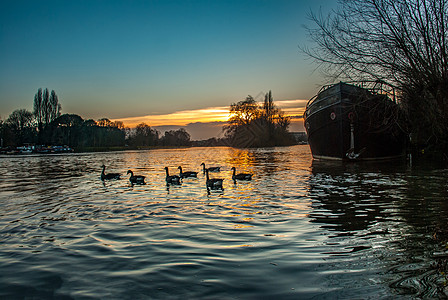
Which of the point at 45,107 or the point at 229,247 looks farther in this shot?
the point at 45,107

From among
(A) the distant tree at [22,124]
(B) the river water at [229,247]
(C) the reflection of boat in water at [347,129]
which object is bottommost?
(B) the river water at [229,247]

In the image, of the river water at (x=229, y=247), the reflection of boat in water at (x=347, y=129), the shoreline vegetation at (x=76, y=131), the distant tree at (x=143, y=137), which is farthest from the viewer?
the distant tree at (x=143, y=137)

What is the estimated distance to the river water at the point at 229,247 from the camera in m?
3.78

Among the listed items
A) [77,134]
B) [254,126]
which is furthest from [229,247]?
[77,134]

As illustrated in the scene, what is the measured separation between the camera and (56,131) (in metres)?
98.6

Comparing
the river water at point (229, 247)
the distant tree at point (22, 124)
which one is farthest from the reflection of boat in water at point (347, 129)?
the distant tree at point (22, 124)

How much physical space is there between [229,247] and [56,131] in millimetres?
106350

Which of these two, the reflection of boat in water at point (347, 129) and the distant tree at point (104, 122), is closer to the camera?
the reflection of boat in water at point (347, 129)

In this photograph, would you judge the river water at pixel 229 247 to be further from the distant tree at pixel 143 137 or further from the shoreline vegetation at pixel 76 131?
the distant tree at pixel 143 137

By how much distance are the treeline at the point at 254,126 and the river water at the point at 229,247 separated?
7752 cm

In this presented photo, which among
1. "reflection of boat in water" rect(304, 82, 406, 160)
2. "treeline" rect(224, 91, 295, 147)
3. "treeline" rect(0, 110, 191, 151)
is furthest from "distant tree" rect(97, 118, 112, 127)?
"reflection of boat in water" rect(304, 82, 406, 160)

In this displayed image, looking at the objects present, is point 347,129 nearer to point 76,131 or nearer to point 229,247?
point 229,247

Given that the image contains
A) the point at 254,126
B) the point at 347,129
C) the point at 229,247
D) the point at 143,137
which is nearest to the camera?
the point at 229,247

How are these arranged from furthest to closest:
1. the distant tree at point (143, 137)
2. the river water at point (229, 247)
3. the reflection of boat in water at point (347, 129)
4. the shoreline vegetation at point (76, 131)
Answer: the distant tree at point (143, 137) → the shoreline vegetation at point (76, 131) → the reflection of boat in water at point (347, 129) → the river water at point (229, 247)
